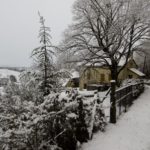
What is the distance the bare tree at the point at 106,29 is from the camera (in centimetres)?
2589

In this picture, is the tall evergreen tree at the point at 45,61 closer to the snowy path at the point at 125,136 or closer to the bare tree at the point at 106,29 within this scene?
the snowy path at the point at 125,136

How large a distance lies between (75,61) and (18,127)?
71.0 ft

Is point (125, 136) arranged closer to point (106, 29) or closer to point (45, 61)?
point (45, 61)

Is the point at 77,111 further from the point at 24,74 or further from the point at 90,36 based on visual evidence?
the point at 90,36

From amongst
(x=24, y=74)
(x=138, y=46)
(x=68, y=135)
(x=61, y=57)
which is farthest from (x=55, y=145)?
(x=138, y=46)

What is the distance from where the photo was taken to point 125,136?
8.92 metres

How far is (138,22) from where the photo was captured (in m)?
26.3

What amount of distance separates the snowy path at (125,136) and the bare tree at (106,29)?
1547 centimetres

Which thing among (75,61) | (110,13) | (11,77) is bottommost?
(11,77)

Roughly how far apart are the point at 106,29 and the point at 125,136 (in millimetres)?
19028

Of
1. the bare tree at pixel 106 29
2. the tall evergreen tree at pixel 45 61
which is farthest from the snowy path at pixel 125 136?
the bare tree at pixel 106 29

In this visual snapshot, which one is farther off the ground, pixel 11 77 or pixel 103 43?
pixel 103 43

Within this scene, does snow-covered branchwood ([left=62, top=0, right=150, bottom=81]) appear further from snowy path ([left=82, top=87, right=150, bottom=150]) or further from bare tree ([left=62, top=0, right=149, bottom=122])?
snowy path ([left=82, top=87, right=150, bottom=150])

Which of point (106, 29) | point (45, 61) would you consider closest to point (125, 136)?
point (45, 61)
